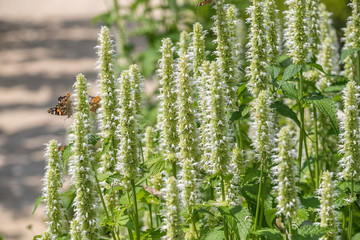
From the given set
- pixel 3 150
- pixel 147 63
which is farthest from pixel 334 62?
pixel 3 150

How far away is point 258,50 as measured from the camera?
3727 millimetres

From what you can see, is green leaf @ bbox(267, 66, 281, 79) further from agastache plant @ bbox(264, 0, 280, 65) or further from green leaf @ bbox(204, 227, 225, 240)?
green leaf @ bbox(204, 227, 225, 240)

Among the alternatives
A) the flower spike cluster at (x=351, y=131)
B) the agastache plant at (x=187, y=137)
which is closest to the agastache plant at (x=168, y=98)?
the agastache plant at (x=187, y=137)

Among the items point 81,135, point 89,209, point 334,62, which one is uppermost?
point 334,62

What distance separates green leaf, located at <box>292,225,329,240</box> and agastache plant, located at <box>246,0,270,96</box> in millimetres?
897

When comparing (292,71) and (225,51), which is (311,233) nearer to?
(292,71)

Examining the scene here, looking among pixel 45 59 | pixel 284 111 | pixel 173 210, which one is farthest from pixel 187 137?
pixel 45 59

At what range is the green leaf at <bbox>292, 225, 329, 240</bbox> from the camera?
324cm

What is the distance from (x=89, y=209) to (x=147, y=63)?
462 centimetres

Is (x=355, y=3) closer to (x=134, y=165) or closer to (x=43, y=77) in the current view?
(x=134, y=165)

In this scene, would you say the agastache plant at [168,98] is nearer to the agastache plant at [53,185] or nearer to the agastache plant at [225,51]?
the agastache plant at [225,51]

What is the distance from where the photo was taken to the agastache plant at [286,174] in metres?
2.88

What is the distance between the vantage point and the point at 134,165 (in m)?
3.31

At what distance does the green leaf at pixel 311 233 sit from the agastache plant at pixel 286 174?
0.71 feet
